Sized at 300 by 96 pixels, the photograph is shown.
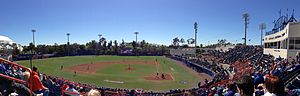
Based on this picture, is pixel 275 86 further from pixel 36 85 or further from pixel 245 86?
pixel 36 85

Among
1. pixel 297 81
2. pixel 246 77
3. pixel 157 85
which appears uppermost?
pixel 246 77

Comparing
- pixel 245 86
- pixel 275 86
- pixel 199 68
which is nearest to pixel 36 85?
pixel 245 86

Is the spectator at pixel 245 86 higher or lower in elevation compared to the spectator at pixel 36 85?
higher

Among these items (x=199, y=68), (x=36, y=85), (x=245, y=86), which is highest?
(x=245, y=86)

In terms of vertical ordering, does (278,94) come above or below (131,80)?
above

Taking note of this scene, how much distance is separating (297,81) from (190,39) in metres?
163

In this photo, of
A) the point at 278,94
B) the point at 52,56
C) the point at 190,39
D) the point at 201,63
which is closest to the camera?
the point at 278,94

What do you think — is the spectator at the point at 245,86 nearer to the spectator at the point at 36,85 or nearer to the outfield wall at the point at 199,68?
the spectator at the point at 36,85

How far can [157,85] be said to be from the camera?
109ft

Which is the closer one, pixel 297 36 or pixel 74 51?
pixel 297 36

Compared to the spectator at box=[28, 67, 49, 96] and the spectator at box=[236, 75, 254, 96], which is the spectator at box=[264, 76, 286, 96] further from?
the spectator at box=[28, 67, 49, 96]

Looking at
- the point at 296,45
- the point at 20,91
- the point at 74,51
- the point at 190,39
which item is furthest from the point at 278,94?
the point at 190,39

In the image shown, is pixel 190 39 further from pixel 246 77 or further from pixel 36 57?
pixel 246 77

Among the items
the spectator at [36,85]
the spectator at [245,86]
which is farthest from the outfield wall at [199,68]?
the spectator at [245,86]
